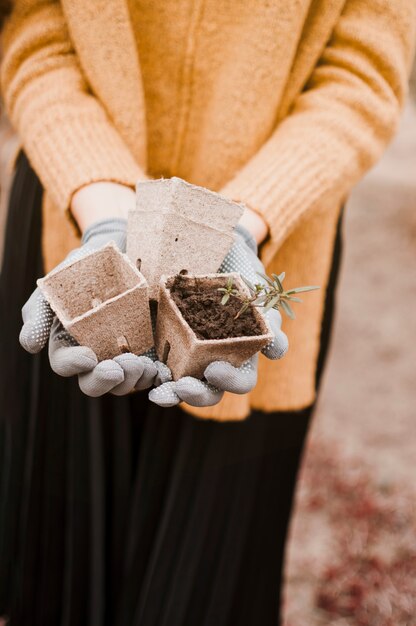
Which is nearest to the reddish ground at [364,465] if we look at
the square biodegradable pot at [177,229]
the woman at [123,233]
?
the woman at [123,233]

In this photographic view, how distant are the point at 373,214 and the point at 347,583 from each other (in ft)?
11.3

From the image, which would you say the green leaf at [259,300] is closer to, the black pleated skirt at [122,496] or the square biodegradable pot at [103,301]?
the square biodegradable pot at [103,301]

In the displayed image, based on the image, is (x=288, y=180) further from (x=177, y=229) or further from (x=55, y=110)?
(x=55, y=110)

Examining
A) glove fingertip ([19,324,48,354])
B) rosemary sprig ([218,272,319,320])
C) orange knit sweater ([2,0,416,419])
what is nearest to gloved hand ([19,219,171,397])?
glove fingertip ([19,324,48,354])

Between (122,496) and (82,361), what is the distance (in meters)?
0.81

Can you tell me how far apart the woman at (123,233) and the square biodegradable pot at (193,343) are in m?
0.04

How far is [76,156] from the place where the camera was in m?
1.17

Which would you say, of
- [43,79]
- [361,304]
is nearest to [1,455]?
[43,79]

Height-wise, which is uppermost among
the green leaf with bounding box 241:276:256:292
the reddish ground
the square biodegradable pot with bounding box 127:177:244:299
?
the square biodegradable pot with bounding box 127:177:244:299

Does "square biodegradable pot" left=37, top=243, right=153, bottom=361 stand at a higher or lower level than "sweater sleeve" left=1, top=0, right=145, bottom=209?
lower

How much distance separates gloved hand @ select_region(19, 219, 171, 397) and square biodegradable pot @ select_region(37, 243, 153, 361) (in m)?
0.02

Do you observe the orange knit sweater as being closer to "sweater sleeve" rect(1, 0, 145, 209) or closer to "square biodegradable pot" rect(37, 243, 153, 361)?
"sweater sleeve" rect(1, 0, 145, 209)

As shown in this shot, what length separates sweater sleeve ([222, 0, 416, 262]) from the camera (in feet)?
3.84

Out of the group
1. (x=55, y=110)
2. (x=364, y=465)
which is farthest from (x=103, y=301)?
(x=364, y=465)
